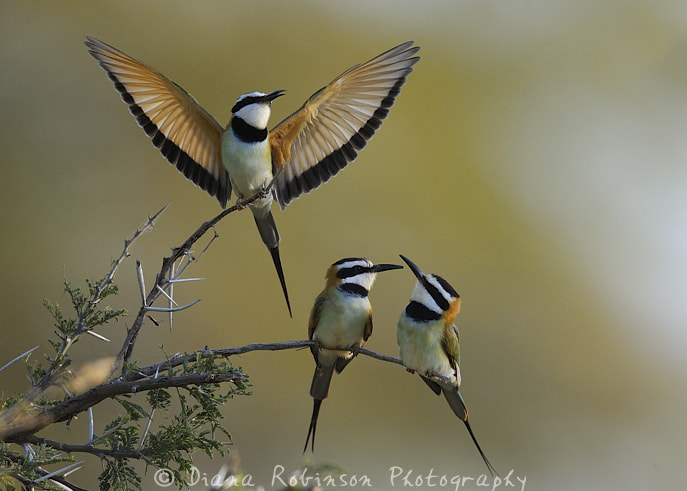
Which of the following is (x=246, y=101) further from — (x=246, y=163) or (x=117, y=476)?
(x=117, y=476)

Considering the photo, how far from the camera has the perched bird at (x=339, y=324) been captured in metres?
2.07

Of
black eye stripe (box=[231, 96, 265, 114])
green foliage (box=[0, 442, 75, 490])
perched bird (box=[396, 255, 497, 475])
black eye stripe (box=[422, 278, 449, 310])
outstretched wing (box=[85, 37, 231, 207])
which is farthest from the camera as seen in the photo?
black eye stripe (box=[231, 96, 265, 114])

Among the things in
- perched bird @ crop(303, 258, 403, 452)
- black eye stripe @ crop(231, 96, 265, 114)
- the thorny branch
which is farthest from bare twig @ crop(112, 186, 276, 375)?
black eye stripe @ crop(231, 96, 265, 114)

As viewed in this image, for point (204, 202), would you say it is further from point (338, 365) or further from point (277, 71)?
point (338, 365)

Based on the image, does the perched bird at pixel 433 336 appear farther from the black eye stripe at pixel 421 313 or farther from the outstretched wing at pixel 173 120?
the outstretched wing at pixel 173 120

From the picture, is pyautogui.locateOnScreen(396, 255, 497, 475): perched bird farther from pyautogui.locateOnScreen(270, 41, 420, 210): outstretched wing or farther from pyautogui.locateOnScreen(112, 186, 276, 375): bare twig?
pyautogui.locateOnScreen(112, 186, 276, 375): bare twig

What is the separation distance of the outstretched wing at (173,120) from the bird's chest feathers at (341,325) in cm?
66

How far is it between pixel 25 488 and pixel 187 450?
0.87ft

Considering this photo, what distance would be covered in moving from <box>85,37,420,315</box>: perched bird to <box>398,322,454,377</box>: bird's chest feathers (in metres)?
0.49

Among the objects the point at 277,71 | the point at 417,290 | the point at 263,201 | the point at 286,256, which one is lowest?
the point at 417,290

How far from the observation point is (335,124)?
256cm

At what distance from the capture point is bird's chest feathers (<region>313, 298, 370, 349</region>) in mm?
2111

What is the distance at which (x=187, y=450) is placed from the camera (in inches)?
53.4

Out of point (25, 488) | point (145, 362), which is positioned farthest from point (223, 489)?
point (145, 362)
